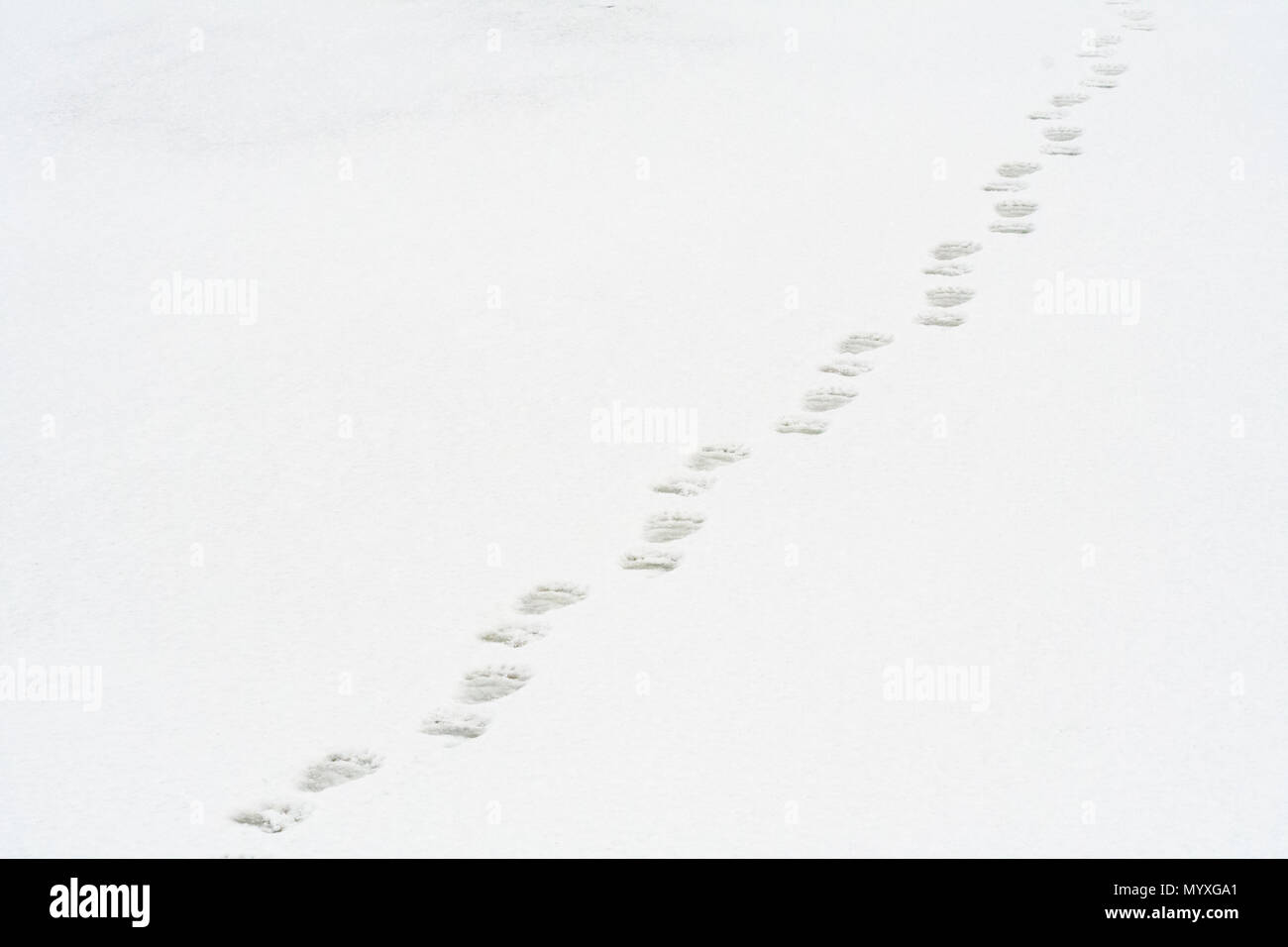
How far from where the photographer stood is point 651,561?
2.47 m

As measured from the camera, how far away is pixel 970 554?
7.88ft

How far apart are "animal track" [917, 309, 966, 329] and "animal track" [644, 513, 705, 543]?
3.19 feet

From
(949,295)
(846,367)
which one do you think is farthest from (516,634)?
(949,295)

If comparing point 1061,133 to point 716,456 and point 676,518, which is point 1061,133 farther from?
point 676,518

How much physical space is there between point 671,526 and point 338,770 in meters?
0.81

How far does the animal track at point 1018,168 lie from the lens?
398cm

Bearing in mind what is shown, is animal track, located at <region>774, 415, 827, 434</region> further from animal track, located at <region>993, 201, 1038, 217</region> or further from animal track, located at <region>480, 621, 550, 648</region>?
animal track, located at <region>993, 201, 1038, 217</region>

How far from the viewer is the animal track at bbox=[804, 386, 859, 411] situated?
2934 mm

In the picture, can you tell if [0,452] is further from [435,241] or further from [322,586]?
[435,241]

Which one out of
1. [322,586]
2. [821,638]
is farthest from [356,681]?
[821,638]

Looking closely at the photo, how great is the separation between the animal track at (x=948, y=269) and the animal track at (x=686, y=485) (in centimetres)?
110

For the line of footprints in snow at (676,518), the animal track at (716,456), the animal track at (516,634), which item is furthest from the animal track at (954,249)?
the animal track at (516,634)

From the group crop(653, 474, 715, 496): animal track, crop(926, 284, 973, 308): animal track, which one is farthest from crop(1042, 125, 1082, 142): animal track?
crop(653, 474, 715, 496): animal track

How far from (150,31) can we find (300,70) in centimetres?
79
